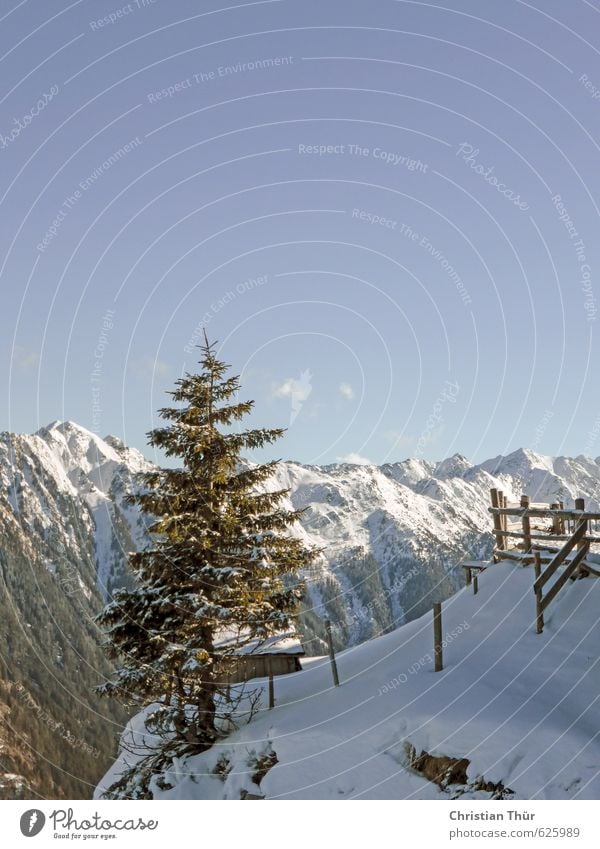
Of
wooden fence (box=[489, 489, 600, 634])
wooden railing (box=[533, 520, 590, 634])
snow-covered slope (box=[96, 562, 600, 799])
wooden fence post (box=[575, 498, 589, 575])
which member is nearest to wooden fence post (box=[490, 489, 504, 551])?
wooden fence (box=[489, 489, 600, 634])

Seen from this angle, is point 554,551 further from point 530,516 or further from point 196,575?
point 196,575

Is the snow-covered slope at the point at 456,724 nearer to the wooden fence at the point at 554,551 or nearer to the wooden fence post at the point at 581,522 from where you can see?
the wooden fence at the point at 554,551

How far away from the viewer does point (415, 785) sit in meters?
14.0

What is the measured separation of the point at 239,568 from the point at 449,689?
6.67 meters

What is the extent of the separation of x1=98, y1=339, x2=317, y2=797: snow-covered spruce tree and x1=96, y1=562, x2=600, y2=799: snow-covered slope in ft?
6.32

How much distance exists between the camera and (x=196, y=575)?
63.7 feet

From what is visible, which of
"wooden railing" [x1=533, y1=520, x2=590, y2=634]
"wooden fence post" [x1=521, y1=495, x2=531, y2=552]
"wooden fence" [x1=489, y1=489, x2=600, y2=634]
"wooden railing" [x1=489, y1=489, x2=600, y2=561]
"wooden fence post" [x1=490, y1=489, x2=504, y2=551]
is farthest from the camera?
"wooden fence post" [x1=490, y1=489, x2=504, y2=551]

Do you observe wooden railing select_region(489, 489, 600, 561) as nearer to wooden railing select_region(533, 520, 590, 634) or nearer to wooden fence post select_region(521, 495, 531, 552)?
wooden fence post select_region(521, 495, 531, 552)

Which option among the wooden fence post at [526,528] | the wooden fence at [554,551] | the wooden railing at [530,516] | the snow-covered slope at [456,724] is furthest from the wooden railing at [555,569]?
the wooden fence post at [526,528]

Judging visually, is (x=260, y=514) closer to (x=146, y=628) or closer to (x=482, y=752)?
(x=146, y=628)

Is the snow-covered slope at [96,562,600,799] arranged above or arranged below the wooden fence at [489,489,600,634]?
below

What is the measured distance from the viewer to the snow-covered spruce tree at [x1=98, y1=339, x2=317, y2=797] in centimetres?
1892

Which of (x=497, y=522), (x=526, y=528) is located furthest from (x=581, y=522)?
(x=497, y=522)

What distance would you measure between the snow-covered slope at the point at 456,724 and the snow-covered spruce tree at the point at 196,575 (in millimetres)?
1926
